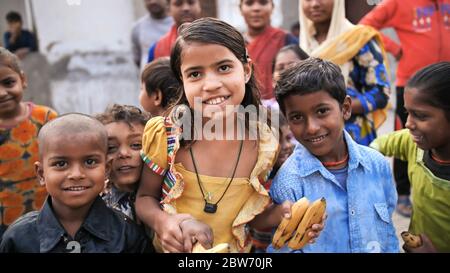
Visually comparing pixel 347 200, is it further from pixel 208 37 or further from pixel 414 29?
pixel 414 29

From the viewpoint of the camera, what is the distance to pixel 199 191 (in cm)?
170

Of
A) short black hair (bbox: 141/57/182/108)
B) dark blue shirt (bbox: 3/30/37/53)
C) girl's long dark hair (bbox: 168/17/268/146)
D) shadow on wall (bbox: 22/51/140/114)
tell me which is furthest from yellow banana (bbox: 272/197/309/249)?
dark blue shirt (bbox: 3/30/37/53)

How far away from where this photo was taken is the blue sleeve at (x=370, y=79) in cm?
263

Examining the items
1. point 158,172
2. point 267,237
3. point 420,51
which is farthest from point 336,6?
point 158,172

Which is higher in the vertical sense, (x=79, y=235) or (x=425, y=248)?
(x=79, y=235)

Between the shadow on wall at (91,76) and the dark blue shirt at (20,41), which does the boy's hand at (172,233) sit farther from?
the dark blue shirt at (20,41)

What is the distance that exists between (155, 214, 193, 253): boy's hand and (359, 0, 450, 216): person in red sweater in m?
1.99

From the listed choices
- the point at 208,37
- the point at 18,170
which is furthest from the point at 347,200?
the point at 18,170

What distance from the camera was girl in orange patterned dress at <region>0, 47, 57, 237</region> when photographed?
2.34 m

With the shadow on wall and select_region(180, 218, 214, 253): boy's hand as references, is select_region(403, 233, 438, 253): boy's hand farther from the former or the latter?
the shadow on wall

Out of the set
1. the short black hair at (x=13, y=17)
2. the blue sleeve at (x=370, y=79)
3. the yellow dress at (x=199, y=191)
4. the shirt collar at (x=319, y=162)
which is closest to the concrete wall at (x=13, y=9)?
the short black hair at (x=13, y=17)

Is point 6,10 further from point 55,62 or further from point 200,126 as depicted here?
point 200,126

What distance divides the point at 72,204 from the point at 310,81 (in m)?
0.91

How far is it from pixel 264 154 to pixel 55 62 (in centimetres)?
474
